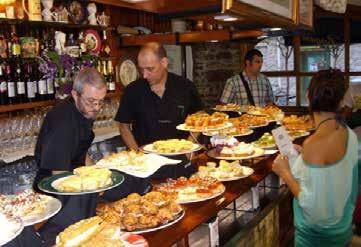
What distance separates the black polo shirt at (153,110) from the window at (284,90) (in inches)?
172

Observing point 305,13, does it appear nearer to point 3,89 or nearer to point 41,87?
point 41,87

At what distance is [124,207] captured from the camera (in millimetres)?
1812

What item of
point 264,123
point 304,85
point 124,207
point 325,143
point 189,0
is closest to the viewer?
point 124,207

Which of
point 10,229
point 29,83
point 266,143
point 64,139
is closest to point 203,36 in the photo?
point 266,143

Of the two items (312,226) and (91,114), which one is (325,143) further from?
(91,114)

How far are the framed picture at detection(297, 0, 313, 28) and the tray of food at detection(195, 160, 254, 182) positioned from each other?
152 centimetres

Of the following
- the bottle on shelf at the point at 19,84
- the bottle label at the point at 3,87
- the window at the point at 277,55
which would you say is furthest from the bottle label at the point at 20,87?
the window at the point at 277,55

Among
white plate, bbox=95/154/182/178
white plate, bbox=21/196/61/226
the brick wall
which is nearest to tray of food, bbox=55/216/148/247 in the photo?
white plate, bbox=21/196/61/226

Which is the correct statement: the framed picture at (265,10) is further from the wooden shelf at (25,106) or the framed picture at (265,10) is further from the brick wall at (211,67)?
the brick wall at (211,67)

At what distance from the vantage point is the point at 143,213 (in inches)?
69.3

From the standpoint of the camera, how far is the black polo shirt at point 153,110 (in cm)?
331

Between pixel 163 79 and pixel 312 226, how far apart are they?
1528 millimetres

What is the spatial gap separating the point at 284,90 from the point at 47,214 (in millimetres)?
6408

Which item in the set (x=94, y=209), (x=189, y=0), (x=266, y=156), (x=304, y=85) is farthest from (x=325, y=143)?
(x=304, y=85)
